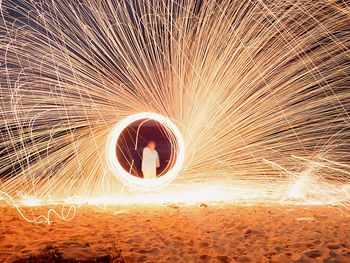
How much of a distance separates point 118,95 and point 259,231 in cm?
389

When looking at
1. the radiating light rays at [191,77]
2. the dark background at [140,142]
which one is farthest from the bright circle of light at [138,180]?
the dark background at [140,142]

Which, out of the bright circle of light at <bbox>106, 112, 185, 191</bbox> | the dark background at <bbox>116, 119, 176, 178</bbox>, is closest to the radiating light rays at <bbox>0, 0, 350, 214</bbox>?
the bright circle of light at <bbox>106, 112, 185, 191</bbox>

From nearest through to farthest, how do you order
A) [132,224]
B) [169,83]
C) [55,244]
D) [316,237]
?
[55,244], [316,237], [132,224], [169,83]

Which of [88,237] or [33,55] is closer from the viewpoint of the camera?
[88,237]

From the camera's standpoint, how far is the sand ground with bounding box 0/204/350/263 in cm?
404

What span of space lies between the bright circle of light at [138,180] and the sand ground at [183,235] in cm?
75

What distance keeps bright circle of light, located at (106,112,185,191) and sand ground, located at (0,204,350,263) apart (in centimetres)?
75

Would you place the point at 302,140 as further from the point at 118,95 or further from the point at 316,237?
the point at 316,237

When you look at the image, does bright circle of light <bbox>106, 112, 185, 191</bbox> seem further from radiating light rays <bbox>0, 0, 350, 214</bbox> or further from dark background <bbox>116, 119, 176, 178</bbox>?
dark background <bbox>116, 119, 176, 178</bbox>

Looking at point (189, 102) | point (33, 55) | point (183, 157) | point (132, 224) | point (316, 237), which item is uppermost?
point (33, 55)

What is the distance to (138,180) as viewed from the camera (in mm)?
7109

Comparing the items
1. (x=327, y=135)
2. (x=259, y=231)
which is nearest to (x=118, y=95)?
(x=259, y=231)

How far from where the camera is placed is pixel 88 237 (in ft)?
15.4

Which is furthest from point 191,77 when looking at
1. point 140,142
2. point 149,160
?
point 140,142
